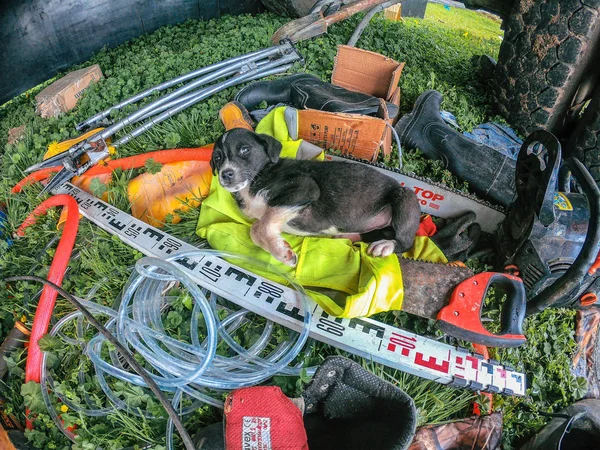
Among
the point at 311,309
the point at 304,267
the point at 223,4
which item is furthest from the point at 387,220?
the point at 223,4

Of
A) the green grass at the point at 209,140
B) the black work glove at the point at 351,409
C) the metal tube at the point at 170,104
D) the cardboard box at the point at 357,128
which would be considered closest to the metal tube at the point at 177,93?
the metal tube at the point at 170,104

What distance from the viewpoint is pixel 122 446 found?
2.22m

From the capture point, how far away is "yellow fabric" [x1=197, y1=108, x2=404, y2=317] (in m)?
2.47

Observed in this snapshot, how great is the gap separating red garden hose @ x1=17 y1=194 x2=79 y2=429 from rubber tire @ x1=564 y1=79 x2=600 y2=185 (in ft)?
13.8

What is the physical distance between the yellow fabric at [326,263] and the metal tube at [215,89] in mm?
1062

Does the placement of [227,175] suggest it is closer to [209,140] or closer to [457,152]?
[209,140]

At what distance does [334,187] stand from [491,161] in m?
1.57

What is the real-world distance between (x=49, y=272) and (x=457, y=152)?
3.24 m

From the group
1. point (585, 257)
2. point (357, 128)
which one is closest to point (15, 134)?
point (357, 128)

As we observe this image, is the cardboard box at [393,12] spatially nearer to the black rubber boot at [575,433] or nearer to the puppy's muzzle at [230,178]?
the puppy's muzzle at [230,178]

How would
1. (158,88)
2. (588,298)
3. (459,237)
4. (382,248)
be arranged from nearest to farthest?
(588,298) < (382,248) < (459,237) < (158,88)

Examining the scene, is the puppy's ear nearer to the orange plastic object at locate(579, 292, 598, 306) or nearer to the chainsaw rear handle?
the chainsaw rear handle

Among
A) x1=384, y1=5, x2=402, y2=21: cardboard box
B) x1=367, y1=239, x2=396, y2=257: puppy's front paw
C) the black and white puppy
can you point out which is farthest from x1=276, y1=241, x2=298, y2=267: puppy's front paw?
x1=384, y1=5, x2=402, y2=21: cardboard box

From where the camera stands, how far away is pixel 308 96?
3.93m
